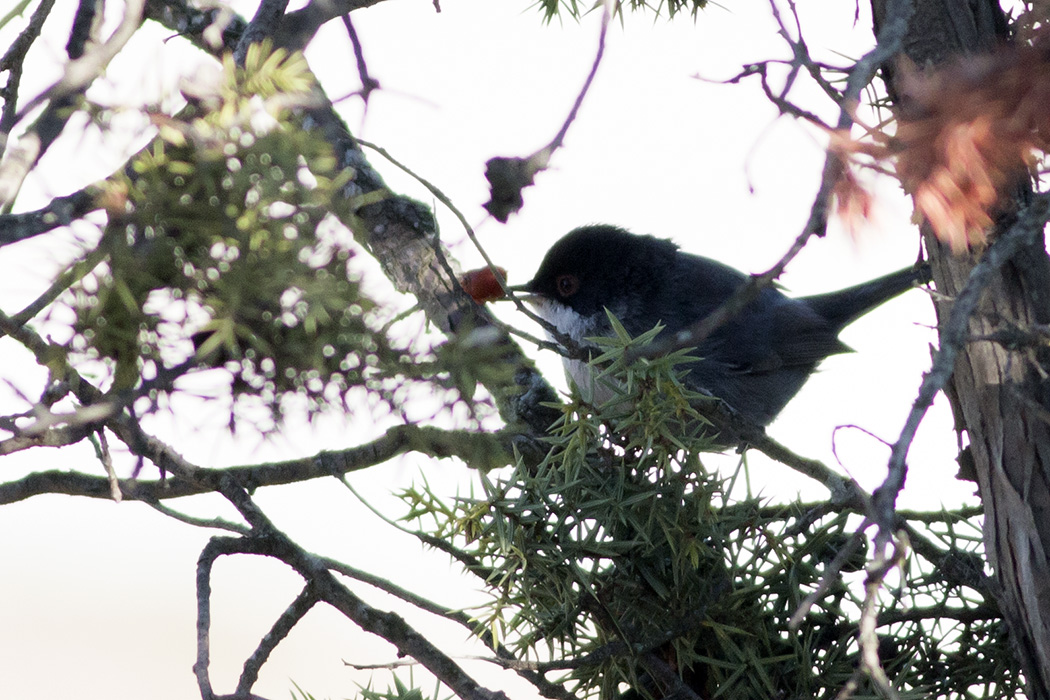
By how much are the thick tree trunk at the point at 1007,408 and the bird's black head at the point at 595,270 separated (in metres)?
0.79

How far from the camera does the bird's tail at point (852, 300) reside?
176 centimetres

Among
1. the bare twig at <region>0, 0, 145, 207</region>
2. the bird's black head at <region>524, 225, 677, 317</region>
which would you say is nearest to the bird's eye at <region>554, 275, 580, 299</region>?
the bird's black head at <region>524, 225, 677, 317</region>

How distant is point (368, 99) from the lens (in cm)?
86

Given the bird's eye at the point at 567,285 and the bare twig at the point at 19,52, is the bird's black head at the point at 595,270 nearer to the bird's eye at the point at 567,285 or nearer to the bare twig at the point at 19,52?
the bird's eye at the point at 567,285

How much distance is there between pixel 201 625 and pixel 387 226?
1.78 feet

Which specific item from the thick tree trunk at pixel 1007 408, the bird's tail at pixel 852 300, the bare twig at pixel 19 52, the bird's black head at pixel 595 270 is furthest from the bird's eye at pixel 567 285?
the bare twig at pixel 19 52

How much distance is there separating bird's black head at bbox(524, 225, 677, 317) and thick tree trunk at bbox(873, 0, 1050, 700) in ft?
2.59

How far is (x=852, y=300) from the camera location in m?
1.81

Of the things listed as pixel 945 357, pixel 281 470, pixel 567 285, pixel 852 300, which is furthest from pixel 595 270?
pixel 945 357

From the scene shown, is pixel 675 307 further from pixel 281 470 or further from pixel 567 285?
pixel 281 470

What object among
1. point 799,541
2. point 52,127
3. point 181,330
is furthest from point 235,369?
point 799,541

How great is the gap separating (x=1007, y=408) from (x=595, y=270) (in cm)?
88

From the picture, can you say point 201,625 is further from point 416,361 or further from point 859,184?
point 859,184

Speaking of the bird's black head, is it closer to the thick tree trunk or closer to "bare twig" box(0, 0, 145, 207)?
the thick tree trunk
